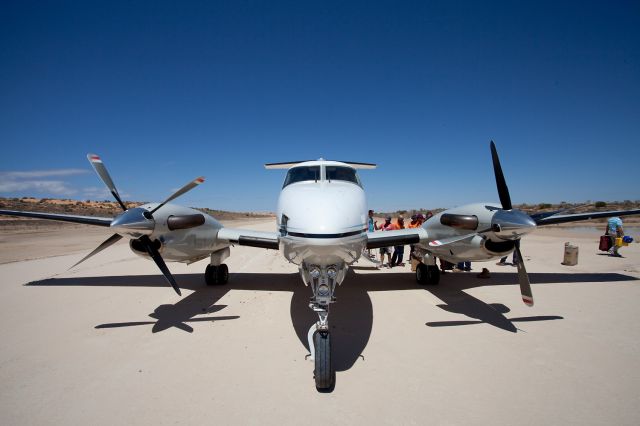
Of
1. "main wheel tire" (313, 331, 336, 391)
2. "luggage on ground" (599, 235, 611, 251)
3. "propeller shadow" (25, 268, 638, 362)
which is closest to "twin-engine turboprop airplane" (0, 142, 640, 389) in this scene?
"main wheel tire" (313, 331, 336, 391)

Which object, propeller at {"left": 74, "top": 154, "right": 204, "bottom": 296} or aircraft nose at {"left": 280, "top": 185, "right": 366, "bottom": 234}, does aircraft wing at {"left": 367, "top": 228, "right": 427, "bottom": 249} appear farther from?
propeller at {"left": 74, "top": 154, "right": 204, "bottom": 296}

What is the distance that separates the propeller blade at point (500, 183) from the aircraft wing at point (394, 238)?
6.06 feet

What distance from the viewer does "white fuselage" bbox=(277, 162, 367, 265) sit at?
3.67 meters

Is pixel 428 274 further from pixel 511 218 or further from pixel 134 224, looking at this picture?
pixel 134 224

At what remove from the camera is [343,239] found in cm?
373

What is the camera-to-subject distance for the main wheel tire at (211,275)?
825 centimetres

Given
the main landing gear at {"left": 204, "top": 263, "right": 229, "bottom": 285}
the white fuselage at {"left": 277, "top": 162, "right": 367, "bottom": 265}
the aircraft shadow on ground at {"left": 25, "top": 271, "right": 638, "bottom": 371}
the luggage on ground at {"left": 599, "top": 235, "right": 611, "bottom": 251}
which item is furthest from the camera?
the luggage on ground at {"left": 599, "top": 235, "right": 611, "bottom": 251}

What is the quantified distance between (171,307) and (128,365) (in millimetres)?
2509

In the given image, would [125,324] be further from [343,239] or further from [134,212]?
[343,239]

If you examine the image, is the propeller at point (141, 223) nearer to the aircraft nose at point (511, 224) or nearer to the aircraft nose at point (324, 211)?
the aircraft nose at point (324, 211)

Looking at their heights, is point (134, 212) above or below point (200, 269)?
above

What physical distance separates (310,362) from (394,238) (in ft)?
11.7

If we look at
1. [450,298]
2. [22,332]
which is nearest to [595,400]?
[450,298]

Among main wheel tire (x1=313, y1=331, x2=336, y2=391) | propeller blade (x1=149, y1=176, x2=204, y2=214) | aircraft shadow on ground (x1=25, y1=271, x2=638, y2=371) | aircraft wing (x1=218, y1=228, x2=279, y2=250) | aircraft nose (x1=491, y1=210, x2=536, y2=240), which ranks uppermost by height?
propeller blade (x1=149, y1=176, x2=204, y2=214)
